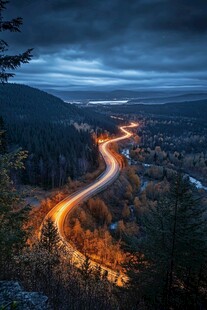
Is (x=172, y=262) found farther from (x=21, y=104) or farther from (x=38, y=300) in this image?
(x=21, y=104)

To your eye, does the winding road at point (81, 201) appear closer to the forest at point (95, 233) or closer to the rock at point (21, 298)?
the forest at point (95, 233)

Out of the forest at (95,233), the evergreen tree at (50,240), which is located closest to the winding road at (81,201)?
the forest at (95,233)

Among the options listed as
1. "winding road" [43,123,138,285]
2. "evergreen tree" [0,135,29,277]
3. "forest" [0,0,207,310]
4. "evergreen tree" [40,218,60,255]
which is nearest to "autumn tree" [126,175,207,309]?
"forest" [0,0,207,310]

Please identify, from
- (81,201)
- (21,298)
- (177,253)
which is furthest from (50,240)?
(81,201)

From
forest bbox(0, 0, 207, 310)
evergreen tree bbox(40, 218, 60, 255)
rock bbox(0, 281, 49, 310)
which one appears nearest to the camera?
rock bbox(0, 281, 49, 310)

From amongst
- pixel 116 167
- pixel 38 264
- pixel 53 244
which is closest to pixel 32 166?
pixel 116 167

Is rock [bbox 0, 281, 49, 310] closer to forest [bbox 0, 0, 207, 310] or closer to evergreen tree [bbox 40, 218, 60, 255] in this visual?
A: forest [bbox 0, 0, 207, 310]

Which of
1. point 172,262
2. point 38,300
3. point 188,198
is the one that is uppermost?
point 188,198

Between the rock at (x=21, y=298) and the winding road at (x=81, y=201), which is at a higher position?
the rock at (x=21, y=298)

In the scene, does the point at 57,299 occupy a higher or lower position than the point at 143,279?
higher
